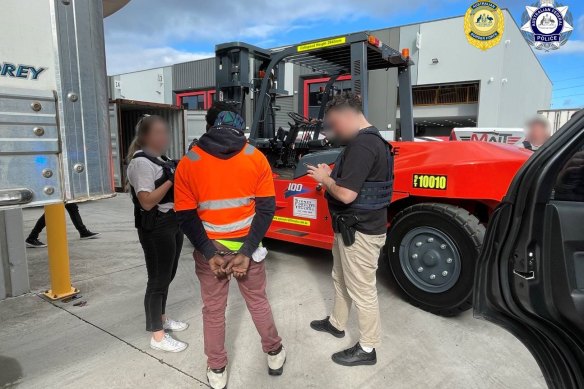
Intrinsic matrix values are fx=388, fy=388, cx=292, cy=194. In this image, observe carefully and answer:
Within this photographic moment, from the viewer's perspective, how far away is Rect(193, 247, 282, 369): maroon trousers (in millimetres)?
2277

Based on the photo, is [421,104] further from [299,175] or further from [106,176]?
[106,176]

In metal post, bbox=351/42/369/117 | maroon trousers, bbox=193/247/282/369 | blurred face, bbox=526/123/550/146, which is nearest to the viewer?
maroon trousers, bbox=193/247/282/369

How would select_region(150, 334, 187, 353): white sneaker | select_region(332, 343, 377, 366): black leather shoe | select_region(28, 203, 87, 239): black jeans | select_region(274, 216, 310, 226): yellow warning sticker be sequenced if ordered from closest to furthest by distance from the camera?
select_region(332, 343, 377, 366): black leather shoe
select_region(150, 334, 187, 353): white sneaker
select_region(274, 216, 310, 226): yellow warning sticker
select_region(28, 203, 87, 239): black jeans

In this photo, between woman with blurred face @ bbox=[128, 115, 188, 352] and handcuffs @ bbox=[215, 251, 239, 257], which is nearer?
handcuffs @ bbox=[215, 251, 239, 257]

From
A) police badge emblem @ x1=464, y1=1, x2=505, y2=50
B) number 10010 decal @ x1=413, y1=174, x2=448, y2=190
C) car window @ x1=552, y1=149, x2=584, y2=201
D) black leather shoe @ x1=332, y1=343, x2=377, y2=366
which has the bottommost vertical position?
black leather shoe @ x1=332, y1=343, x2=377, y2=366

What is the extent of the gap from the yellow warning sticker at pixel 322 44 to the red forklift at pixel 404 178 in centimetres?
1

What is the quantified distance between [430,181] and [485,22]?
598 inches

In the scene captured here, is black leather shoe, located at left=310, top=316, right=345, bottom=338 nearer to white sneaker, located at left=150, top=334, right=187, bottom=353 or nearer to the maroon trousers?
the maroon trousers

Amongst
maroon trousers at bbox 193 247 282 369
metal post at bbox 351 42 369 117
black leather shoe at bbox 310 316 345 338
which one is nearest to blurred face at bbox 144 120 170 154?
maroon trousers at bbox 193 247 282 369

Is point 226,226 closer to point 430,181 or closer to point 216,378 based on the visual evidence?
point 216,378

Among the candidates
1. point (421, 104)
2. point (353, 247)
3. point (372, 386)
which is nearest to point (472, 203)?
point (353, 247)

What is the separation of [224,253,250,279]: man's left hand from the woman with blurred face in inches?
26.1

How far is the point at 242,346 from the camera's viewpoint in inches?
115

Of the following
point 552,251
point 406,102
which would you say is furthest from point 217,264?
point 406,102
